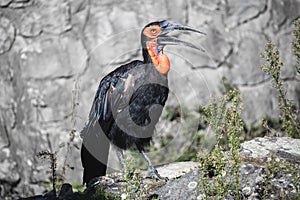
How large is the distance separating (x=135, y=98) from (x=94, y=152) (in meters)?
0.69

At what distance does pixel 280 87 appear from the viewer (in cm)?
518

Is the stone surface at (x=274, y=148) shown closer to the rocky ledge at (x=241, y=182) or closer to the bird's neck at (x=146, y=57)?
the rocky ledge at (x=241, y=182)

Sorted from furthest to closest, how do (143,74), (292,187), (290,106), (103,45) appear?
(103,45), (143,74), (290,106), (292,187)

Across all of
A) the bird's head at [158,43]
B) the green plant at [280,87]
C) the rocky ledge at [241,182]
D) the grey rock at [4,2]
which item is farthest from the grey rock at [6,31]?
the green plant at [280,87]

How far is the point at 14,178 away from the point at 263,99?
10.6ft

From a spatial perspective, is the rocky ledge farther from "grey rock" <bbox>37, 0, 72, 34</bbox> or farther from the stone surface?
"grey rock" <bbox>37, 0, 72, 34</bbox>

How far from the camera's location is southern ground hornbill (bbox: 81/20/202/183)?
577cm

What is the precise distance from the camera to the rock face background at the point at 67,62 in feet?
26.7

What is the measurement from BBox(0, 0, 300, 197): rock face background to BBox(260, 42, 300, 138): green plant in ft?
8.54

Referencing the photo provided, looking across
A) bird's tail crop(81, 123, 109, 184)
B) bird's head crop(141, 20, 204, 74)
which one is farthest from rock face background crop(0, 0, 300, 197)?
bird's head crop(141, 20, 204, 74)

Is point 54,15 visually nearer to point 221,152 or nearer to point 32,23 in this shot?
point 32,23

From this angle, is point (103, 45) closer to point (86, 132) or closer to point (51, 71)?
point (51, 71)

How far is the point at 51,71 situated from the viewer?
8141 millimetres

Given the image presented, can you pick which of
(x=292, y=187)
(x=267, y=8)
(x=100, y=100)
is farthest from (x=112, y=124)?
(x=267, y=8)
